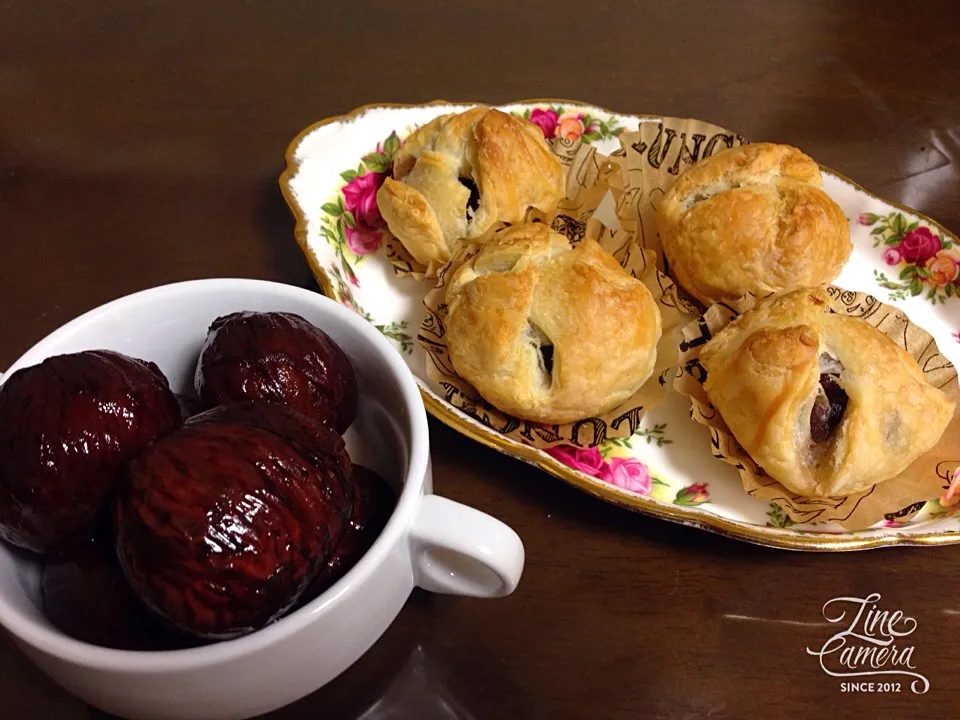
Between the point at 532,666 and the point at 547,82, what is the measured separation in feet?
3.86

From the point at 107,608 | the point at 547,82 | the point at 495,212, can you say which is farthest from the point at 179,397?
the point at 547,82

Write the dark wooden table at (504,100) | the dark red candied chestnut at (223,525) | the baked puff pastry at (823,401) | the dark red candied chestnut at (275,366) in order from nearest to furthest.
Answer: the dark red candied chestnut at (223,525) → the dark red candied chestnut at (275,366) → the dark wooden table at (504,100) → the baked puff pastry at (823,401)

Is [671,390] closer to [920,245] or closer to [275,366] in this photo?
[920,245]

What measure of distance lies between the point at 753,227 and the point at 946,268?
331mm

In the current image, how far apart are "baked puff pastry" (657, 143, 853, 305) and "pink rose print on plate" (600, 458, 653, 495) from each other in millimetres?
314

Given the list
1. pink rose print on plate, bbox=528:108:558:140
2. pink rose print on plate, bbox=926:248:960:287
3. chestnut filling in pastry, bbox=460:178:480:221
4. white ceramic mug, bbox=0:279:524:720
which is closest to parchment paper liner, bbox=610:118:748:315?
pink rose print on plate, bbox=528:108:558:140

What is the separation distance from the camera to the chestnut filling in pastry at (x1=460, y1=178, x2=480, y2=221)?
1138 mm

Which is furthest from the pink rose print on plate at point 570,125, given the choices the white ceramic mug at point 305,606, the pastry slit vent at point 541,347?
the white ceramic mug at point 305,606

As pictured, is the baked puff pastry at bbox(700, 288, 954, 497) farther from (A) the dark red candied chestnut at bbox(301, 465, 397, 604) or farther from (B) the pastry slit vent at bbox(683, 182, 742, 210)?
(A) the dark red candied chestnut at bbox(301, 465, 397, 604)

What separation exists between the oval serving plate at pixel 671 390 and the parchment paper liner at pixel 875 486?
0.02 metres

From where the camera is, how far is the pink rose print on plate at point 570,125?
1.26m

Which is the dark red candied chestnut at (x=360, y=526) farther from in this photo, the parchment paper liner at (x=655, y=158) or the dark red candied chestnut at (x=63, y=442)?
the parchment paper liner at (x=655, y=158)

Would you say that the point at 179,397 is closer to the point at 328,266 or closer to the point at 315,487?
the point at 315,487

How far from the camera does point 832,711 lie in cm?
73
